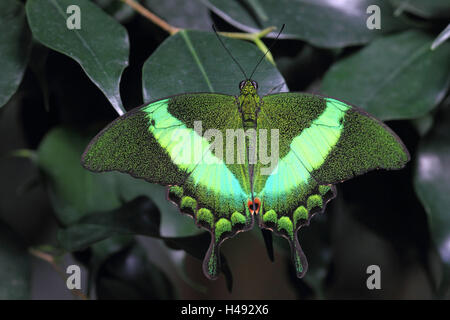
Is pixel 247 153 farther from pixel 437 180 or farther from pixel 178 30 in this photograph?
pixel 437 180

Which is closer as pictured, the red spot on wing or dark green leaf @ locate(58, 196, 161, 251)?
the red spot on wing

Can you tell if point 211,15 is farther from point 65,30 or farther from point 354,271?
point 354,271

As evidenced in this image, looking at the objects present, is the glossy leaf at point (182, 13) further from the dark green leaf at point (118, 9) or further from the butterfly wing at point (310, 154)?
the butterfly wing at point (310, 154)

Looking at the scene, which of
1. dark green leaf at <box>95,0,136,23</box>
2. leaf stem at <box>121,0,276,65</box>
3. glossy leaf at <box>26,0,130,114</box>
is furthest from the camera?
dark green leaf at <box>95,0,136,23</box>

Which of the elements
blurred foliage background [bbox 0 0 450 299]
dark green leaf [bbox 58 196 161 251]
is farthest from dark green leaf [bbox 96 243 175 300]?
dark green leaf [bbox 58 196 161 251]

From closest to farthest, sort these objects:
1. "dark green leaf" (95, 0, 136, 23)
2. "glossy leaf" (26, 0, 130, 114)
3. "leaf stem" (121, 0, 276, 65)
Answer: "glossy leaf" (26, 0, 130, 114) → "leaf stem" (121, 0, 276, 65) → "dark green leaf" (95, 0, 136, 23)

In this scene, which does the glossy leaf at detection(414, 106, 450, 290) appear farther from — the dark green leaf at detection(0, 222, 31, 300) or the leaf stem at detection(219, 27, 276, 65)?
the dark green leaf at detection(0, 222, 31, 300)
